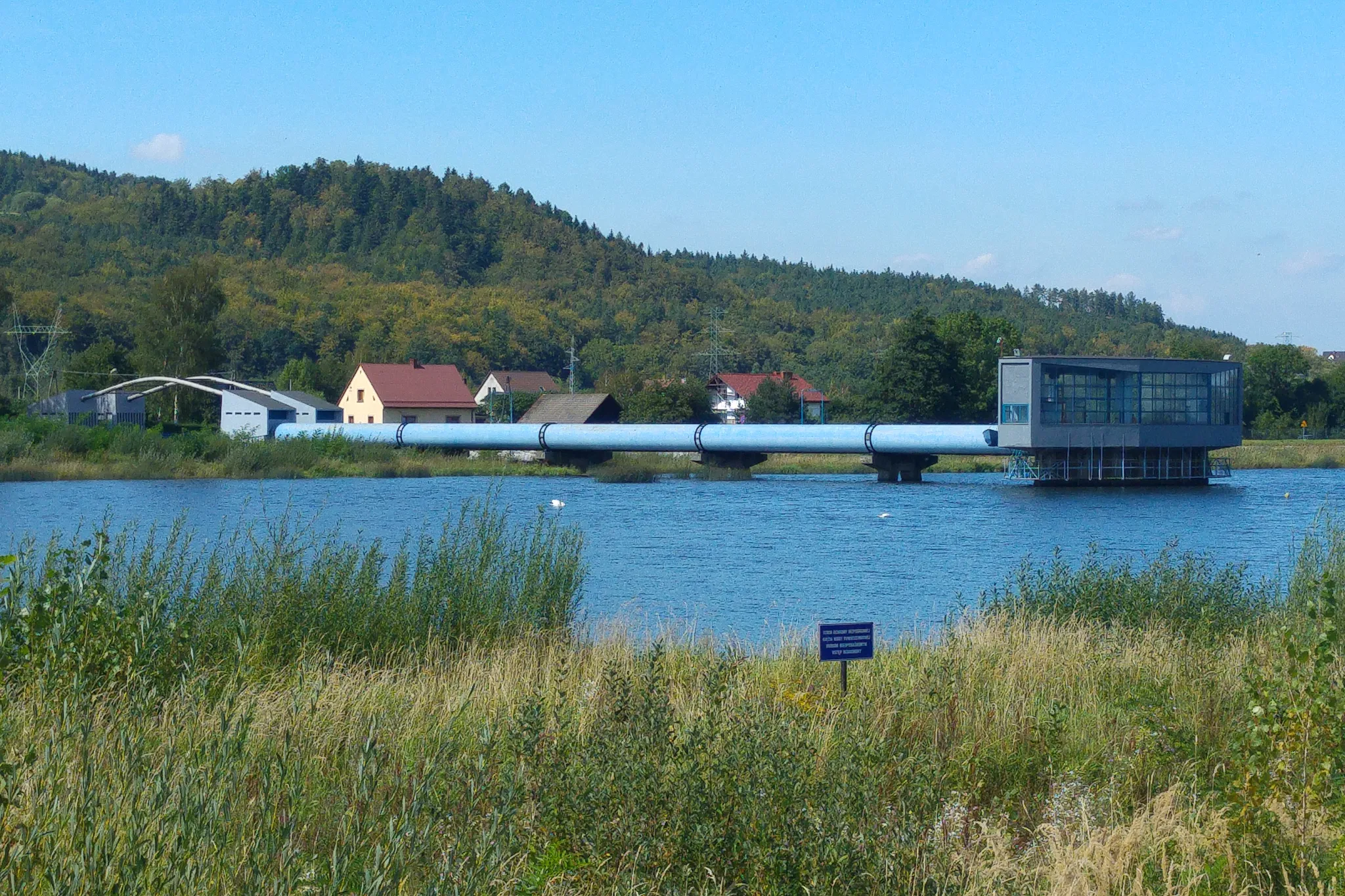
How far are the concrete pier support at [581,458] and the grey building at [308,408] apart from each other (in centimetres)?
1418

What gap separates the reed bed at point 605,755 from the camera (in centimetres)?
448

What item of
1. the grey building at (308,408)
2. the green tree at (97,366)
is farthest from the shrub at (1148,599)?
the green tree at (97,366)

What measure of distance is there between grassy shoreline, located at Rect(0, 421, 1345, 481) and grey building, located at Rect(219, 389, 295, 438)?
27.2 ft

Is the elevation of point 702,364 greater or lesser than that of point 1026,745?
greater

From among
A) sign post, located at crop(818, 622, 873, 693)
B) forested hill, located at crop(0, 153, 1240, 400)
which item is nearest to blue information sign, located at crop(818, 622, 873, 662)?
sign post, located at crop(818, 622, 873, 693)

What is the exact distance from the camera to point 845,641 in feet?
25.4

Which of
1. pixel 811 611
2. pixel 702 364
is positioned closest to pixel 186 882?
pixel 811 611

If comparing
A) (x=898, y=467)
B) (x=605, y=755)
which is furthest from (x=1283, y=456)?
(x=605, y=755)

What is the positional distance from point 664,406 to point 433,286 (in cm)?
7260

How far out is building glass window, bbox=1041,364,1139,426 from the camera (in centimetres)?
5056

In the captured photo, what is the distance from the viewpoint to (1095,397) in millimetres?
51531

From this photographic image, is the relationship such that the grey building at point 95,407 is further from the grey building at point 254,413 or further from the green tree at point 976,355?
the green tree at point 976,355

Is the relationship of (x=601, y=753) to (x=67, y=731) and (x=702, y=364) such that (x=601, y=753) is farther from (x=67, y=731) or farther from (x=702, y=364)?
(x=702, y=364)

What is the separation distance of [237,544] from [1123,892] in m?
18.4
